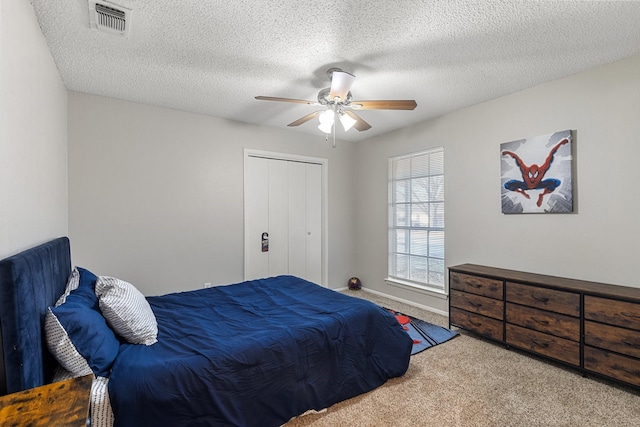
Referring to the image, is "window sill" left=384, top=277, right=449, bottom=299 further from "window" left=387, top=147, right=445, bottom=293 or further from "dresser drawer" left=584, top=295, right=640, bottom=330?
"dresser drawer" left=584, top=295, right=640, bottom=330

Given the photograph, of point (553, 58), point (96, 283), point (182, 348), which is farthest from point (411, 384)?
point (553, 58)

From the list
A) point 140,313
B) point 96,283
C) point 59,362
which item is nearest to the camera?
point 59,362

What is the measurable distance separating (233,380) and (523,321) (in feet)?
8.13

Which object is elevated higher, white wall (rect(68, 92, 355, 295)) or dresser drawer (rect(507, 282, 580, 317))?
white wall (rect(68, 92, 355, 295))

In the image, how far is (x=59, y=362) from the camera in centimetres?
139

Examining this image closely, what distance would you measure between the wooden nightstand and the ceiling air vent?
6.61 feet

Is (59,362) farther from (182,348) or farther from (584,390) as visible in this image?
(584,390)

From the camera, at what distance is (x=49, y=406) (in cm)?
101

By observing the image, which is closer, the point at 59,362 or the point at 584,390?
the point at 59,362

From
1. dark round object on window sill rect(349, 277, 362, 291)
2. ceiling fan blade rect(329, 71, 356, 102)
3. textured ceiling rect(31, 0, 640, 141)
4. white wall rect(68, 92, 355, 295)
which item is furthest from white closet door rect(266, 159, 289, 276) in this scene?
ceiling fan blade rect(329, 71, 356, 102)

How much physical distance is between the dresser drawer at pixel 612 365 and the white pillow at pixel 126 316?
3062mm

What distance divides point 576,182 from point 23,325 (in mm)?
3785

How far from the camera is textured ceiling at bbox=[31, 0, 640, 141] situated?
1809 millimetres

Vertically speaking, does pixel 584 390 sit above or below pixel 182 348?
below
